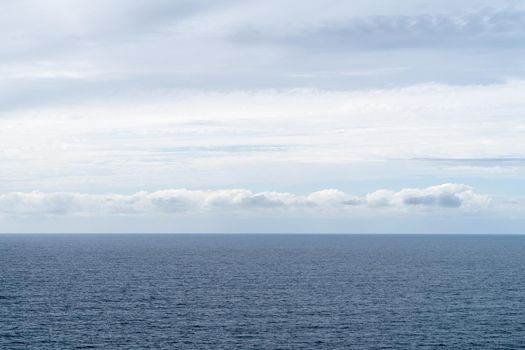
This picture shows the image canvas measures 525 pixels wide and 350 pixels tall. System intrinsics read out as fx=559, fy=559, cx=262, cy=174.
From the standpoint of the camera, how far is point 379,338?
282ft

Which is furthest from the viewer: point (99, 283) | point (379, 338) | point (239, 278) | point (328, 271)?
point (328, 271)

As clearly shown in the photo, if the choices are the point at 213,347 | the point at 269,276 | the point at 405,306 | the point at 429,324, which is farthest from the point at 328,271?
the point at 213,347

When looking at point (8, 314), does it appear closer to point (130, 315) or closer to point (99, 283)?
point (130, 315)

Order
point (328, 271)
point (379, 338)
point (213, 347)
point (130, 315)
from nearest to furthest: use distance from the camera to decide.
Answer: point (213, 347) → point (379, 338) → point (130, 315) → point (328, 271)

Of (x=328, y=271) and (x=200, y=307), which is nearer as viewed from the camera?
(x=200, y=307)

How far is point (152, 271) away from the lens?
179 m

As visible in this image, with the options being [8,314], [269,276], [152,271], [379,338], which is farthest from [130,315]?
[152,271]

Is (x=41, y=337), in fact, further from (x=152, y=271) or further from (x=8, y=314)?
(x=152, y=271)

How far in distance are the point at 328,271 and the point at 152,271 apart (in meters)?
56.3

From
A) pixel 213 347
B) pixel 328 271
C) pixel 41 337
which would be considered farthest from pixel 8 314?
pixel 328 271

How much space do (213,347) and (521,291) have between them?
84.9 metres

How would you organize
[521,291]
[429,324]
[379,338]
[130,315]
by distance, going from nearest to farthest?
[379,338]
[429,324]
[130,315]
[521,291]

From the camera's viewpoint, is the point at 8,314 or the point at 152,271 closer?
the point at 8,314

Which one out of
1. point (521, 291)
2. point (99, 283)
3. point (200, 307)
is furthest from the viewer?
point (99, 283)
